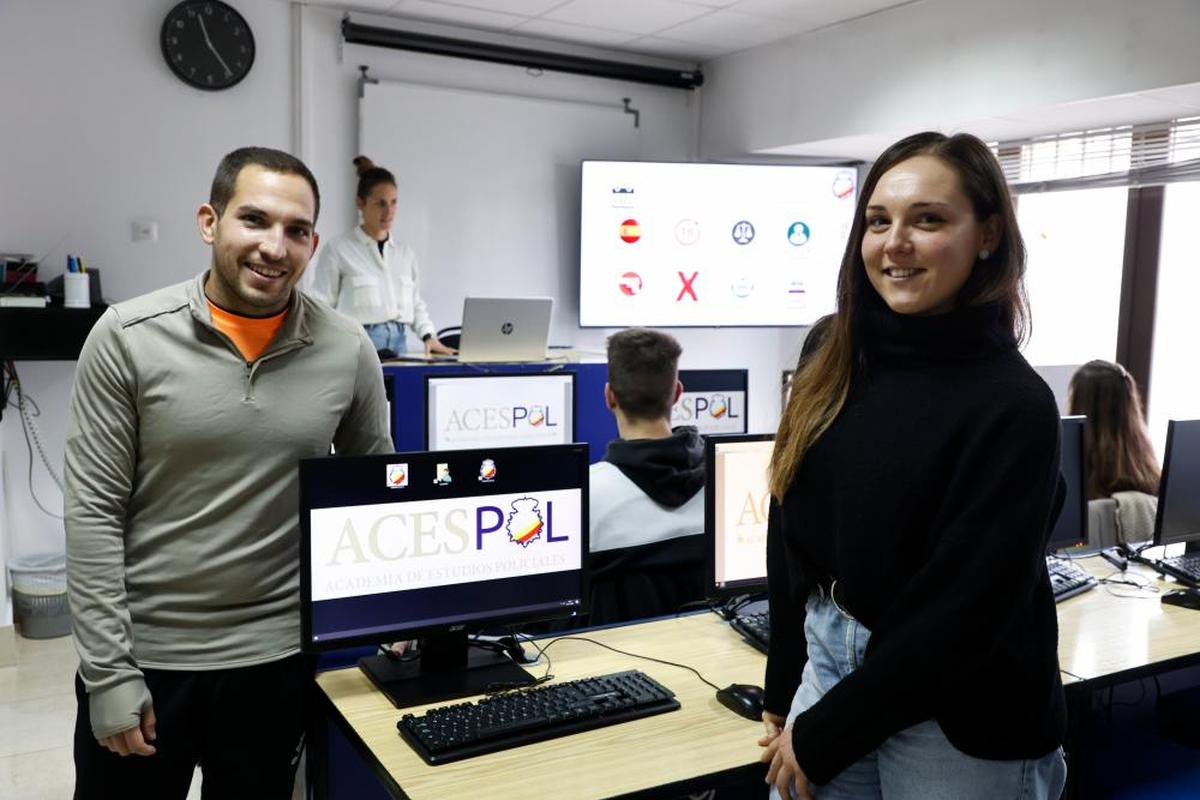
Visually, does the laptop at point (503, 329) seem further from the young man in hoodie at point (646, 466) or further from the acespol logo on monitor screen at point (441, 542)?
the acespol logo on monitor screen at point (441, 542)

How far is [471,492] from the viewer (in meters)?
1.88

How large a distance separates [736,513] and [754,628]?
25 cm

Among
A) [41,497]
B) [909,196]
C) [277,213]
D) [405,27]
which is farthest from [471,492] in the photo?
[405,27]

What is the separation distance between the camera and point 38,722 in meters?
3.31

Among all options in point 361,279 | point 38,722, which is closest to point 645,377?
point 38,722

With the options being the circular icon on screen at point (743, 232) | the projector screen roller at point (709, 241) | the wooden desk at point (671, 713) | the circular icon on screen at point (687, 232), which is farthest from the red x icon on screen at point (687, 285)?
the wooden desk at point (671, 713)

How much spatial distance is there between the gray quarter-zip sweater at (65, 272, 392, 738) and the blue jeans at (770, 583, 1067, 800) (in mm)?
910

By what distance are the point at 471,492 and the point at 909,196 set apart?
97 cm

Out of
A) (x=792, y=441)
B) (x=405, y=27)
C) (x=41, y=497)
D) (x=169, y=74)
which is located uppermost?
(x=405, y=27)

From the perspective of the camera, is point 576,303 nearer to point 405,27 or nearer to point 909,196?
point 405,27

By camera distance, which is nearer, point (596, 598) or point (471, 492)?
point (471, 492)

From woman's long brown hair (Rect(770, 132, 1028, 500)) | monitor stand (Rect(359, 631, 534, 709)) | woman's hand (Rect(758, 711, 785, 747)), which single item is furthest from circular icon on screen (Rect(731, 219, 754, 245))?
woman's hand (Rect(758, 711, 785, 747))

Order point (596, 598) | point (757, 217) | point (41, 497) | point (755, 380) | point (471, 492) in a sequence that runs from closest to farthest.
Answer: point (471, 492), point (596, 598), point (41, 497), point (757, 217), point (755, 380)

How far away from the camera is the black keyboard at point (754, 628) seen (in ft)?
6.86
